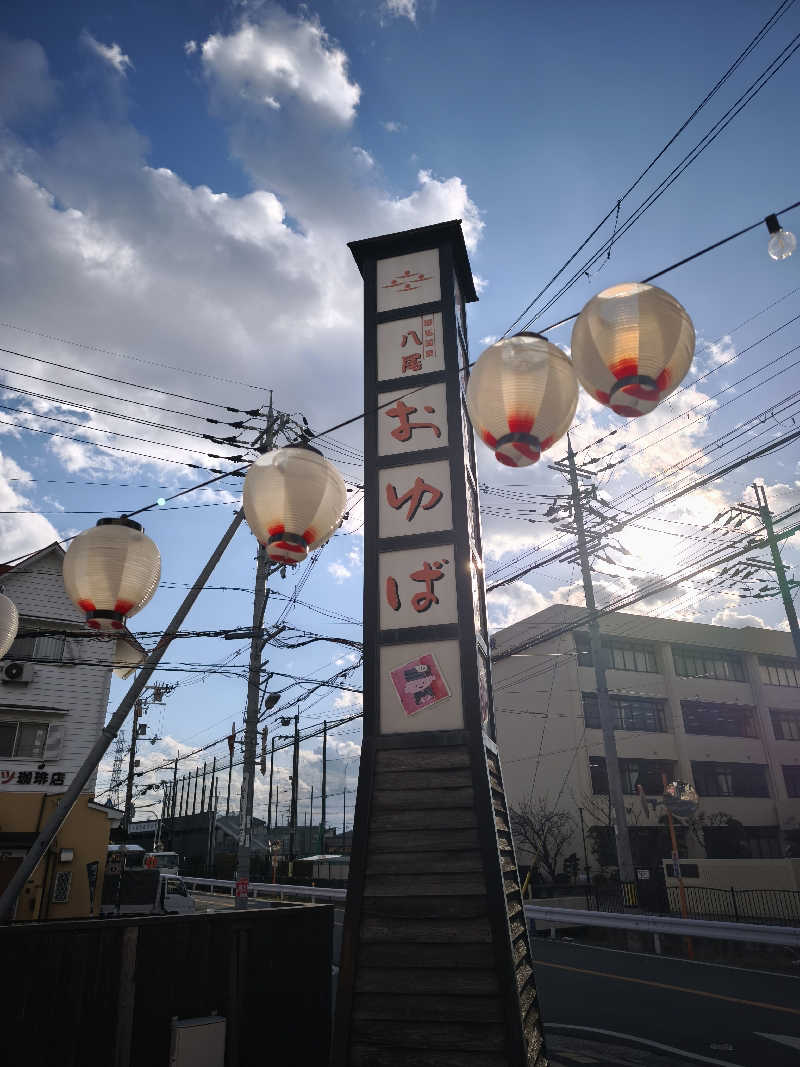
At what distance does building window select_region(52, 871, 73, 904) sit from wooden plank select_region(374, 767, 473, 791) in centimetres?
1627

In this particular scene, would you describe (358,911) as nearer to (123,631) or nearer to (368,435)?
(123,631)

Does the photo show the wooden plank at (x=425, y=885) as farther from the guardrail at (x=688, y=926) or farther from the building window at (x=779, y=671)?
the building window at (x=779, y=671)

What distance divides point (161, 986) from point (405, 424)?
7.06m

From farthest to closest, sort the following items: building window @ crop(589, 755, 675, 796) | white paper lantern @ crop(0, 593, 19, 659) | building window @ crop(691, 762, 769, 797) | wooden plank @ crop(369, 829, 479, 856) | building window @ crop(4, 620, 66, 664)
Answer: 1. building window @ crop(691, 762, 769, 797)
2. building window @ crop(589, 755, 675, 796)
3. building window @ crop(4, 620, 66, 664)
4. white paper lantern @ crop(0, 593, 19, 659)
5. wooden plank @ crop(369, 829, 479, 856)

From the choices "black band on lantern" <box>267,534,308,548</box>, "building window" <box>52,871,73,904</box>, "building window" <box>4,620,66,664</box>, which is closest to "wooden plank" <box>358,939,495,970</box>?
"black band on lantern" <box>267,534,308,548</box>

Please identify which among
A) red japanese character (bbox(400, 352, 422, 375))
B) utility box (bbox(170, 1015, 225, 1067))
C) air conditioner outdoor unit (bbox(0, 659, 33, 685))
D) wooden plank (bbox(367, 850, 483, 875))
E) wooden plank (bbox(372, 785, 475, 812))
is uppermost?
red japanese character (bbox(400, 352, 422, 375))

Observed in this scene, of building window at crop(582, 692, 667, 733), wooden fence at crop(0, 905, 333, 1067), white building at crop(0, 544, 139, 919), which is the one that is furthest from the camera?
building window at crop(582, 692, 667, 733)

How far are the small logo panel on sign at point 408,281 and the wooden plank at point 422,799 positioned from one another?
23.3ft

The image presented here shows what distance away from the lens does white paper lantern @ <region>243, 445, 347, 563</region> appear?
234 inches

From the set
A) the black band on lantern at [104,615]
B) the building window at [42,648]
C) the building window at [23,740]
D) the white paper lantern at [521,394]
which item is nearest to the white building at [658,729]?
the building window at [42,648]

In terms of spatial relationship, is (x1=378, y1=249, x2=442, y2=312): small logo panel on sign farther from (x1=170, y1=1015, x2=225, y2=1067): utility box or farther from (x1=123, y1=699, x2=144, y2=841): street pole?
(x1=123, y1=699, x2=144, y2=841): street pole

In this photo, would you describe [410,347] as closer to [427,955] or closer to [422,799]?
[422,799]

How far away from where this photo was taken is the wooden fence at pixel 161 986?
16.4 ft

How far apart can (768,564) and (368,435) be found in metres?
20.5
